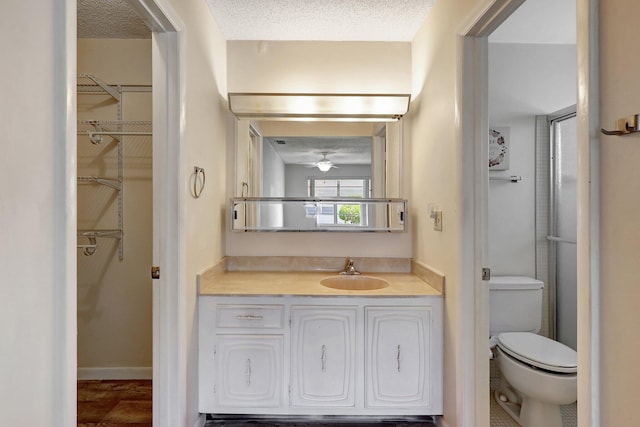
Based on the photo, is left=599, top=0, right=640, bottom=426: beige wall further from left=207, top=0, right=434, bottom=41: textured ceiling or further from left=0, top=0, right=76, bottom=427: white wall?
left=207, top=0, right=434, bottom=41: textured ceiling

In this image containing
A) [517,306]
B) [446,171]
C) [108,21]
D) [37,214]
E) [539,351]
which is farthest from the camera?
[517,306]

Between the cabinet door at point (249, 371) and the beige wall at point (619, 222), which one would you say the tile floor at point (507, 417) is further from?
the beige wall at point (619, 222)

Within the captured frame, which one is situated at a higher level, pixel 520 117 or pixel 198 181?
pixel 520 117

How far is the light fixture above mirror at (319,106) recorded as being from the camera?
243cm

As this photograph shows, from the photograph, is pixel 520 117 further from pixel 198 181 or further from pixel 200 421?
pixel 200 421

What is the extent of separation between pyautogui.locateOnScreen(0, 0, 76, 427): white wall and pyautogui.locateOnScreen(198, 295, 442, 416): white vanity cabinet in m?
1.01

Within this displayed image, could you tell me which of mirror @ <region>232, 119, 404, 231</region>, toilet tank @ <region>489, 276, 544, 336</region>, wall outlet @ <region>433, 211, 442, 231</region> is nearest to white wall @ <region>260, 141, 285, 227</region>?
mirror @ <region>232, 119, 404, 231</region>

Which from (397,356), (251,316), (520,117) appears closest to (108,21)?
(251,316)

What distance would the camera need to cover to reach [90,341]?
252 cm

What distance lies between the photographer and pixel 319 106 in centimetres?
247

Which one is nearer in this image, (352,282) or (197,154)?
(197,154)

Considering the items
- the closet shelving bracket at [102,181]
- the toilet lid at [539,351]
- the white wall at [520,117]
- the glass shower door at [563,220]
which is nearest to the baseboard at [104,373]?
the closet shelving bracket at [102,181]

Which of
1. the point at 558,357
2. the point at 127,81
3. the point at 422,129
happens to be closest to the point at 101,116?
the point at 127,81

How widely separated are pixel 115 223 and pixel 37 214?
1865 mm
